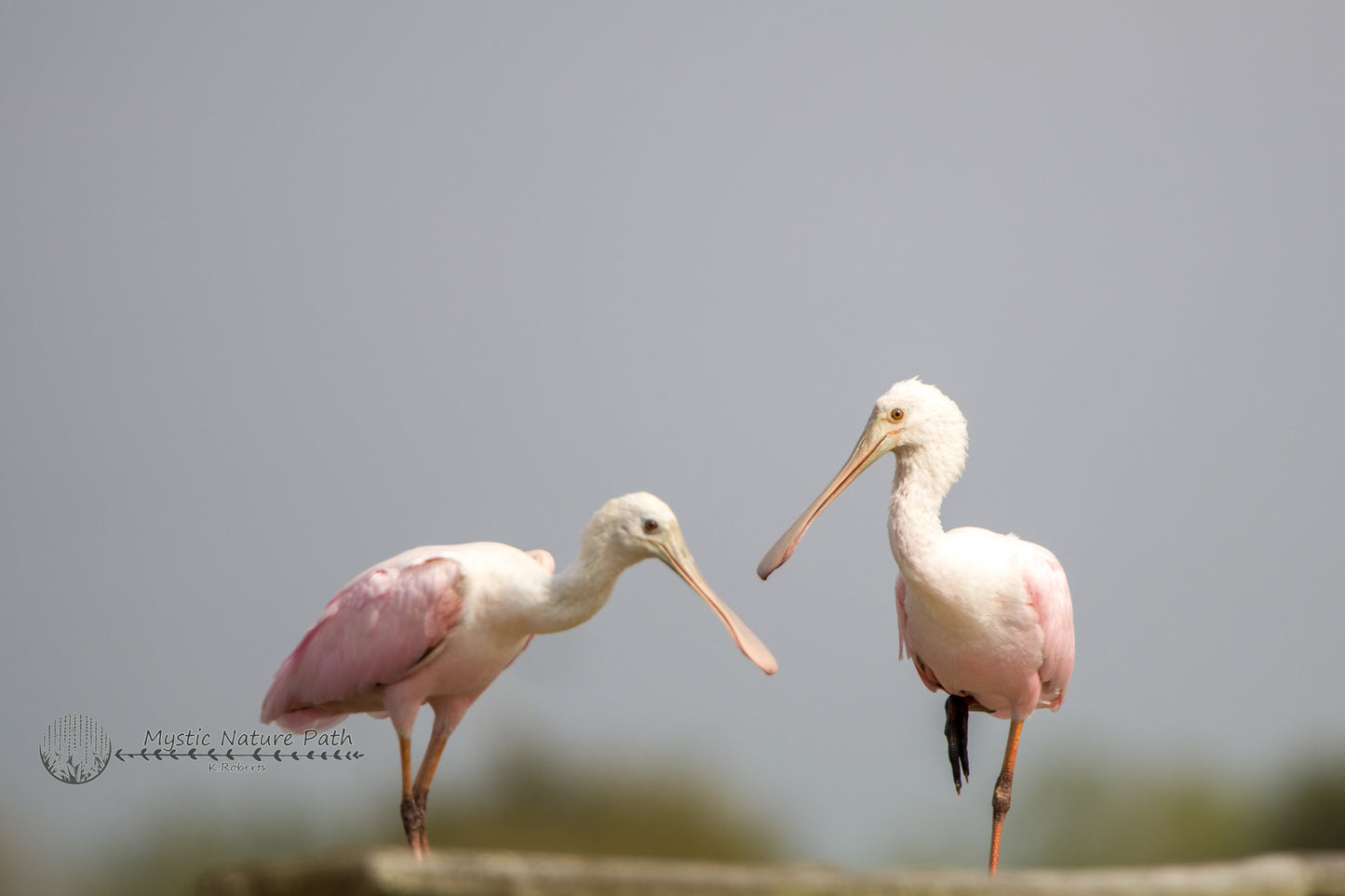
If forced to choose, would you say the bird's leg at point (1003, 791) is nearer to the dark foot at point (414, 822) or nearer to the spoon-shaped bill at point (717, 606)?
the spoon-shaped bill at point (717, 606)

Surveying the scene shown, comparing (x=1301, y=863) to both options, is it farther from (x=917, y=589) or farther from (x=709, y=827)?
(x=709, y=827)

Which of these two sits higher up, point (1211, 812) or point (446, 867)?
point (446, 867)

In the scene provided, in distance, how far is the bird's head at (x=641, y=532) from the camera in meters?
6.44

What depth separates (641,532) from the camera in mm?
6449

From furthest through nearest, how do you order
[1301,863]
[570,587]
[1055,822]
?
[1055,822]
[570,587]
[1301,863]

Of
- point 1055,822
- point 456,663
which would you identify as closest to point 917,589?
point 456,663

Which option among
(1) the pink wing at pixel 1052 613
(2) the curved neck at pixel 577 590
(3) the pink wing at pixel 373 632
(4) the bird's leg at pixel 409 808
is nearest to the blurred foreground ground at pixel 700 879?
(2) the curved neck at pixel 577 590

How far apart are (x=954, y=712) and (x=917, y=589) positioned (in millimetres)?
1436

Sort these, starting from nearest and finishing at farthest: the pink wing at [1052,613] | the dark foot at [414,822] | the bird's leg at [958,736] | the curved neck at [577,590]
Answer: the curved neck at [577,590] < the dark foot at [414,822] < the pink wing at [1052,613] < the bird's leg at [958,736]

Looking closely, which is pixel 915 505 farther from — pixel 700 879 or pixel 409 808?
pixel 700 879

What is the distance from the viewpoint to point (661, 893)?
315cm

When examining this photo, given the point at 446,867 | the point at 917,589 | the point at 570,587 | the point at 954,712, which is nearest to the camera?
the point at 446,867

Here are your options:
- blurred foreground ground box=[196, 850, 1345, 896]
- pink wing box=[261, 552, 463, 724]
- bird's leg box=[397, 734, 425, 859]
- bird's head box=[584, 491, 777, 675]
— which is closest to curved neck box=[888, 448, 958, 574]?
bird's head box=[584, 491, 777, 675]

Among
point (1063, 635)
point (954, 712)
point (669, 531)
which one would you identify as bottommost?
point (954, 712)
